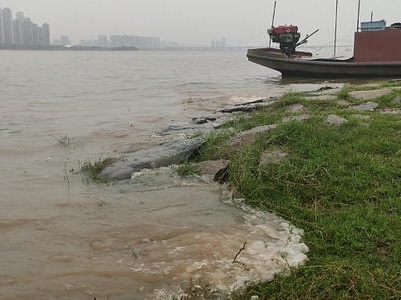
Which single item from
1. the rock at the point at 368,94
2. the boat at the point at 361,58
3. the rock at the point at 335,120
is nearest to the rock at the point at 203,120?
the rock at the point at 368,94

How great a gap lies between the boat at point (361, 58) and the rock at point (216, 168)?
15380 mm

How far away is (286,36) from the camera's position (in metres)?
22.8

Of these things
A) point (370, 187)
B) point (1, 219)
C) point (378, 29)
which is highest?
point (378, 29)

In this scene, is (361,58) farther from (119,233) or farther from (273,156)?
(119,233)

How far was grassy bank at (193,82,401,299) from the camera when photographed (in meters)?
3.21

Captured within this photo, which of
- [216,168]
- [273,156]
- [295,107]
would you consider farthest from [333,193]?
[295,107]

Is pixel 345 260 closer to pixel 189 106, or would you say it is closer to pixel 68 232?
pixel 68 232

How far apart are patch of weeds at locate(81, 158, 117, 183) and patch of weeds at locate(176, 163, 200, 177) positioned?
1.01 m

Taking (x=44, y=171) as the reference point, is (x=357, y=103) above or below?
above

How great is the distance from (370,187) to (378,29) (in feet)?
58.1

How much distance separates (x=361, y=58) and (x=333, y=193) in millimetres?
17385

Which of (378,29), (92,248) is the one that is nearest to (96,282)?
(92,248)

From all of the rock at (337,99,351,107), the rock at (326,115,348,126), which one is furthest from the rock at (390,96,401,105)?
the rock at (326,115,348,126)

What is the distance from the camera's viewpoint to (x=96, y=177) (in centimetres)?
617
